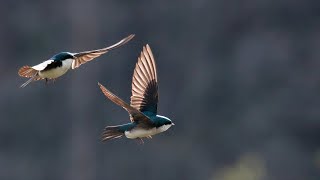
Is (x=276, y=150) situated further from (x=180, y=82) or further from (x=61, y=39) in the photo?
(x=61, y=39)

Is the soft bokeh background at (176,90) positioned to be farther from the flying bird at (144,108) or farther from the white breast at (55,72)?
the white breast at (55,72)

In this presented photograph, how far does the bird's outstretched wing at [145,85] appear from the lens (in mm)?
4840

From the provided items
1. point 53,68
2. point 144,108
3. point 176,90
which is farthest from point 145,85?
point 176,90

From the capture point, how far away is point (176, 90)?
14156mm

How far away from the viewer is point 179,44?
1456 cm

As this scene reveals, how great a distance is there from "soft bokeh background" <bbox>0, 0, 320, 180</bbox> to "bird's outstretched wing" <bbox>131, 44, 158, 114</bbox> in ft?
26.9

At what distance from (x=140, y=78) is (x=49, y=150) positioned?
9416 mm

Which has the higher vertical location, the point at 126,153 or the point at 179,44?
the point at 179,44

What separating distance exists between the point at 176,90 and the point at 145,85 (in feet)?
30.3

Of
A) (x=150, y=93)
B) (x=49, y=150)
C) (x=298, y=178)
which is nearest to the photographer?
(x=150, y=93)

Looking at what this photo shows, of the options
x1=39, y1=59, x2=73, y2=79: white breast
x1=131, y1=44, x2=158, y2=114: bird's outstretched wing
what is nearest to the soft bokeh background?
x1=131, y1=44, x2=158, y2=114: bird's outstretched wing

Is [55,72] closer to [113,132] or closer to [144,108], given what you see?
[113,132]

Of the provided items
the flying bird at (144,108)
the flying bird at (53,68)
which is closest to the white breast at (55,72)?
the flying bird at (53,68)

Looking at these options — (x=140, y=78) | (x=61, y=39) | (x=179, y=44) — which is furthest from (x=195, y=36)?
(x=140, y=78)
